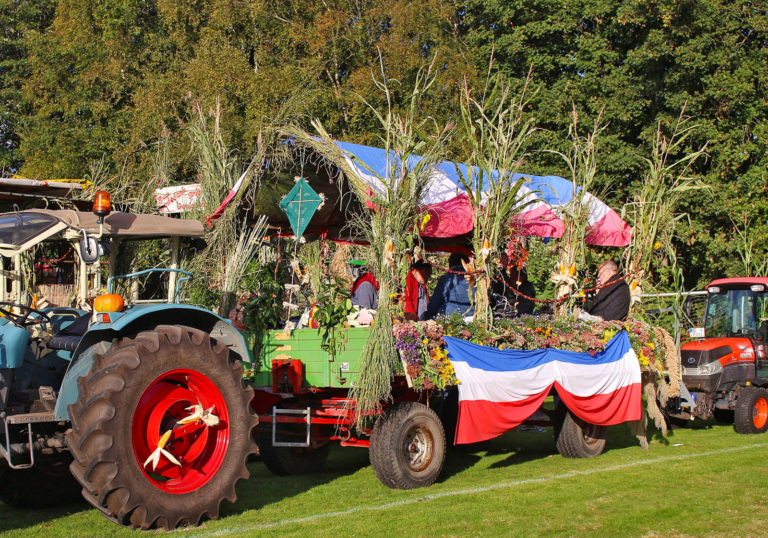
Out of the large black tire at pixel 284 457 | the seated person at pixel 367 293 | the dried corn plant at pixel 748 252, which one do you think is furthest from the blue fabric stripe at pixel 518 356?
the dried corn plant at pixel 748 252

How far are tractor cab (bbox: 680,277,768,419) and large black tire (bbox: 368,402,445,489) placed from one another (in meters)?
5.12

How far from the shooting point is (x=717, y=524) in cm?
524

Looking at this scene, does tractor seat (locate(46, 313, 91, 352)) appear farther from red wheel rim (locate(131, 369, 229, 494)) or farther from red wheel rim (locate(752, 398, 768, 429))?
red wheel rim (locate(752, 398, 768, 429))

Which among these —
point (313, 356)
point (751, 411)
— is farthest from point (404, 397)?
point (751, 411)

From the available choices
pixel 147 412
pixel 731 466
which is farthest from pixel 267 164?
pixel 731 466

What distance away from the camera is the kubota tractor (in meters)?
10.4

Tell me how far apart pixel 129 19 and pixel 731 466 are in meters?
21.2

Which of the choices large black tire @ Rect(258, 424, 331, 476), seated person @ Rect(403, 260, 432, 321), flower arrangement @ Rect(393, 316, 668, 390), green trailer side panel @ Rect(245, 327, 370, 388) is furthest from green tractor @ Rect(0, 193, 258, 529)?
seated person @ Rect(403, 260, 432, 321)

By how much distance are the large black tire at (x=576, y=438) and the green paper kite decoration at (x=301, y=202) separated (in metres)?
3.48

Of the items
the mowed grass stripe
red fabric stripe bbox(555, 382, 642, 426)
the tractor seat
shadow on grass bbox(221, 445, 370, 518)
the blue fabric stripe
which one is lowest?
shadow on grass bbox(221, 445, 370, 518)

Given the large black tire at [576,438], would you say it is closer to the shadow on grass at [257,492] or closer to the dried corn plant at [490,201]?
the dried corn plant at [490,201]

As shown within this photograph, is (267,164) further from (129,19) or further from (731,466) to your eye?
(129,19)

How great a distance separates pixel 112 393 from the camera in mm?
4703

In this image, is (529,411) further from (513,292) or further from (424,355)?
(513,292)
